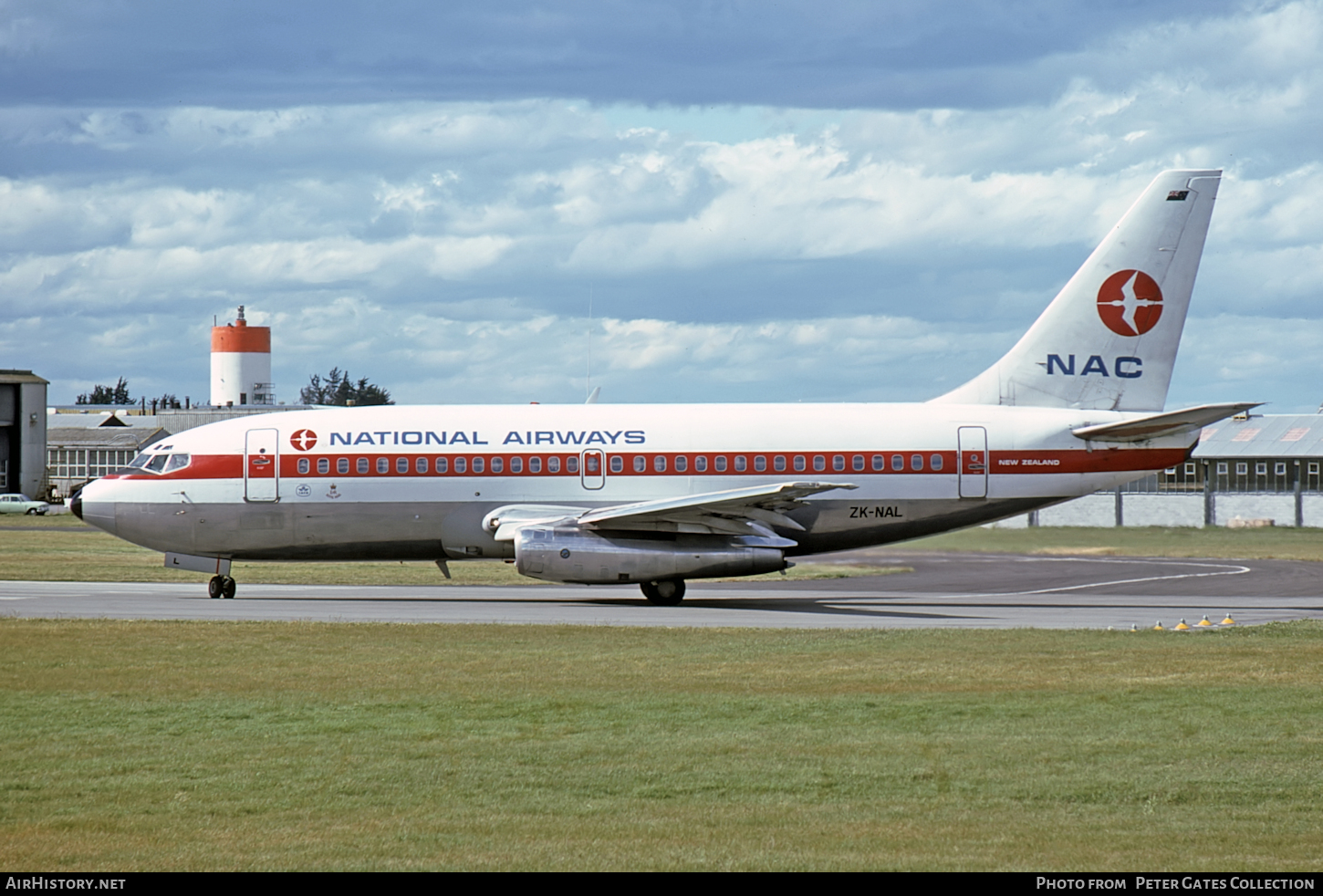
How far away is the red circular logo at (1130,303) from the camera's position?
2991cm

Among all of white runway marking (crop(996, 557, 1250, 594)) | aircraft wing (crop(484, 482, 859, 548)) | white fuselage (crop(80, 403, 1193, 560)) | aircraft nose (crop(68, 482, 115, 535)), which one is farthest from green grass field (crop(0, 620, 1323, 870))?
white runway marking (crop(996, 557, 1250, 594))

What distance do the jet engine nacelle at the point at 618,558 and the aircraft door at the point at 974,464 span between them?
4.19m

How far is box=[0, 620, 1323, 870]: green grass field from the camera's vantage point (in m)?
8.92

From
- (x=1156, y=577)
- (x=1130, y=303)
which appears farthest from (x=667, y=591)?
(x=1156, y=577)

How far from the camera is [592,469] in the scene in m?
29.6

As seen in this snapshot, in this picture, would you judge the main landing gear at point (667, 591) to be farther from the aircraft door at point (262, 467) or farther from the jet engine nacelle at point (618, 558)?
the aircraft door at point (262, 467)

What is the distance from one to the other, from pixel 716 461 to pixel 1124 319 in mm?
9127

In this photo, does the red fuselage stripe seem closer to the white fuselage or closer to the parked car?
the white fuselage

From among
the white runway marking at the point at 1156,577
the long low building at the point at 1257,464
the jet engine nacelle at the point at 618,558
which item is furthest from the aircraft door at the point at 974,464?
the long low building at the point at 1257,464

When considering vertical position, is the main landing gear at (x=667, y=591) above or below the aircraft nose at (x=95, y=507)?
below

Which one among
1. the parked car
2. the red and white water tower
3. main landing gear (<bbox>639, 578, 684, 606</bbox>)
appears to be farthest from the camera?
the red and white water tower

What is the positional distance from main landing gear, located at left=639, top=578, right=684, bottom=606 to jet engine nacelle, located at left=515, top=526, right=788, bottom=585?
1000 mm

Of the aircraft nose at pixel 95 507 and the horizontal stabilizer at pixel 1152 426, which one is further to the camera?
the aircraft nose at pixel 95 507

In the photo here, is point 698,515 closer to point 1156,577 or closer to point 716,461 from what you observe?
point 716,461
